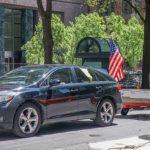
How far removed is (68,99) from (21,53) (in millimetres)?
38750

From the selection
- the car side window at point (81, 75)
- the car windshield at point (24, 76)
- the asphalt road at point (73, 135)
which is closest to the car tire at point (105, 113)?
the asphalt road at point (73, 135)

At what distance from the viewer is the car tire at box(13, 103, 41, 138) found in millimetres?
9430

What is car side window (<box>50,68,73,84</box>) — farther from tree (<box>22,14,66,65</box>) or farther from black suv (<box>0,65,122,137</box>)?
tree (<box>22,14,66,65</box>)

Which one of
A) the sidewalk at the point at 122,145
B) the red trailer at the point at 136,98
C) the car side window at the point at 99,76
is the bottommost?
the sidewalk at the point at 122,145

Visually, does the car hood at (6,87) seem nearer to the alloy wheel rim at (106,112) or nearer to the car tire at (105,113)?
the car tire at (105,113)

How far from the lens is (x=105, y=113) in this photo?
11656mm

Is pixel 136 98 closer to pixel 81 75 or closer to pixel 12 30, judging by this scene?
pixel 81 75

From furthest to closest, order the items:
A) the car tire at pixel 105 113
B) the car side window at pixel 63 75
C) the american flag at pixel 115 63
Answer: the american flag at pixel 115 63, the car tire at pixel 105 113, the car side window at pixel 63 75

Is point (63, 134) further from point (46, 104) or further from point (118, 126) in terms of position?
point (118, 126)

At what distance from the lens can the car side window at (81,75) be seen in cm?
1120

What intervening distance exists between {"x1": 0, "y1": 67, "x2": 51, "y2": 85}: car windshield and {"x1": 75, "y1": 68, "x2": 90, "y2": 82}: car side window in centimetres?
95

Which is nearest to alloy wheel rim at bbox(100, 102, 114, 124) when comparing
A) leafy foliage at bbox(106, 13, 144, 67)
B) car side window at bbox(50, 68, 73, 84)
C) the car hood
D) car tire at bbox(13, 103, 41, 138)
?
car side window at bbox(50, 68, 73, 84)

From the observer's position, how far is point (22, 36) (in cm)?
4875

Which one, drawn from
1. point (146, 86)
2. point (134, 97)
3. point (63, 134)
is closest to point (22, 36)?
point (146, 86)
